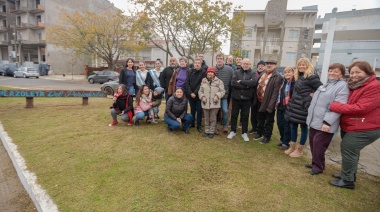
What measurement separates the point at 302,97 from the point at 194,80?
2.31 m

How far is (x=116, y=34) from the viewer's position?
23047mm

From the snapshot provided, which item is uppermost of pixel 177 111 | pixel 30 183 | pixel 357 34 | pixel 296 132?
pixel 357 34

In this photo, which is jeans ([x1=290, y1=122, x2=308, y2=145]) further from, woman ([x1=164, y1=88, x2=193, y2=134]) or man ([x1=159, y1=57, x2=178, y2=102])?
man ([x1=159, y1=57, x2=178, y2=102])

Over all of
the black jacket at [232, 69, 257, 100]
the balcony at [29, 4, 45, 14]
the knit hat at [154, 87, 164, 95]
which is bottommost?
the knit hat at [154, 87, 164, 95]

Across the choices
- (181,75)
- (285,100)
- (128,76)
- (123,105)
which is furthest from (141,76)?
(285,100)

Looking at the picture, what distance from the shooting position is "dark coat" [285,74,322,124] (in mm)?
3713

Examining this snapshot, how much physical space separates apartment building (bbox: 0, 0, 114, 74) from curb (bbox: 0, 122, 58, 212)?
3246cm

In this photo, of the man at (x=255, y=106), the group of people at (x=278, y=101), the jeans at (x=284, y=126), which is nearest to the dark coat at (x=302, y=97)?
the group of people at (x=278, y=101)

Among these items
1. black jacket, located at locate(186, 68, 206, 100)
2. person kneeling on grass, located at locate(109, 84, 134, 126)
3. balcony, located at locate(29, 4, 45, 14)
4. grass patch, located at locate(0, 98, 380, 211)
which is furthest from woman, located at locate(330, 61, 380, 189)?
balcony, located at locate(29, 4, 45, 14)

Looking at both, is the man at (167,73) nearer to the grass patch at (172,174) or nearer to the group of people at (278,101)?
the group of people at (278,101)

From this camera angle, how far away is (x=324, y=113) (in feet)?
11.0

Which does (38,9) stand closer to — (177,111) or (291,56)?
(291,56)

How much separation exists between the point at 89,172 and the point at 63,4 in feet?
137

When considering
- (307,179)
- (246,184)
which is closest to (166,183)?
(246,184)
